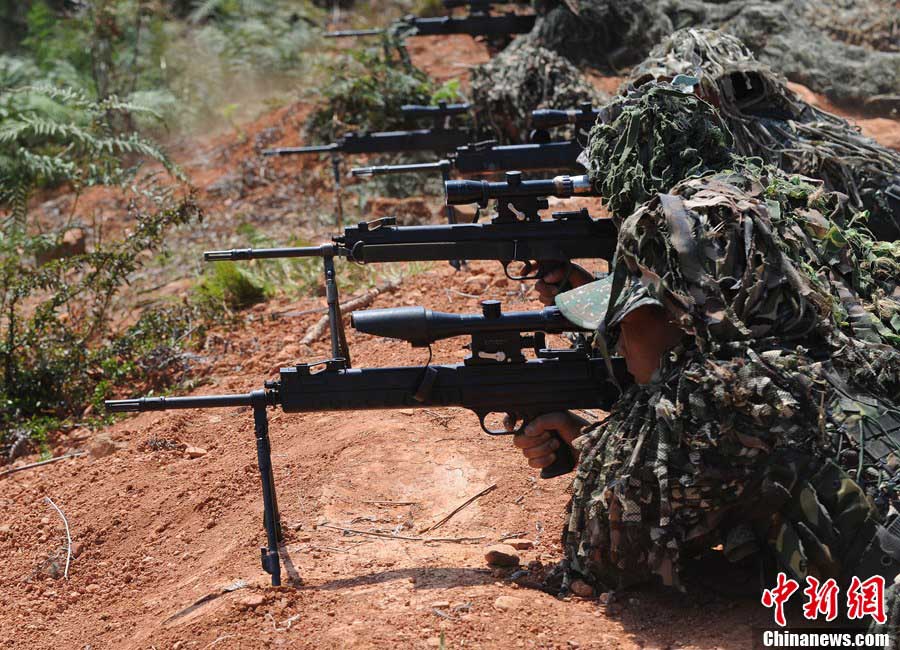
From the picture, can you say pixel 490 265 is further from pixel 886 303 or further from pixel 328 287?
pixel 886 303

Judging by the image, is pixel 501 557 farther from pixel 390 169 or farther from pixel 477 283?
pixel 390 169

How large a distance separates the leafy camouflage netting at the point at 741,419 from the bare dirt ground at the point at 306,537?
1.02 feet

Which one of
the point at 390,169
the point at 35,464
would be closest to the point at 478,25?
the point at 390,169

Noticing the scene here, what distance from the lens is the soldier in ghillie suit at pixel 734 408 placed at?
3307 mm

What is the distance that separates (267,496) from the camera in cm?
409

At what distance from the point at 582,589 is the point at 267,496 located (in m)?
1.34

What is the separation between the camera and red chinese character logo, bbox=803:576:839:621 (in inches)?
130

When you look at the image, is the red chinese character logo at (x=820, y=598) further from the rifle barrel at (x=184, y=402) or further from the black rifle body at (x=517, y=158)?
the black rifle body at (x=517, y=158)

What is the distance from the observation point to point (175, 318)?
7402 millimetres

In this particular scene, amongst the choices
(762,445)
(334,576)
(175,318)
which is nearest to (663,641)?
(762,445)

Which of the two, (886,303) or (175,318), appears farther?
(175,318)

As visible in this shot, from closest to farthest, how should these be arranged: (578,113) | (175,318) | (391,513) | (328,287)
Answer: (391,513) → (328,287) → (578,113) → (175,318)

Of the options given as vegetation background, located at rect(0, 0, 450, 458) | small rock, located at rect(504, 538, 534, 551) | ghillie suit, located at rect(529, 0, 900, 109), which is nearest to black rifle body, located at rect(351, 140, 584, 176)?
vegetation background, located at rect(0, 0, 450, 458)

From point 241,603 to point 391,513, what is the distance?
3.17 feet
